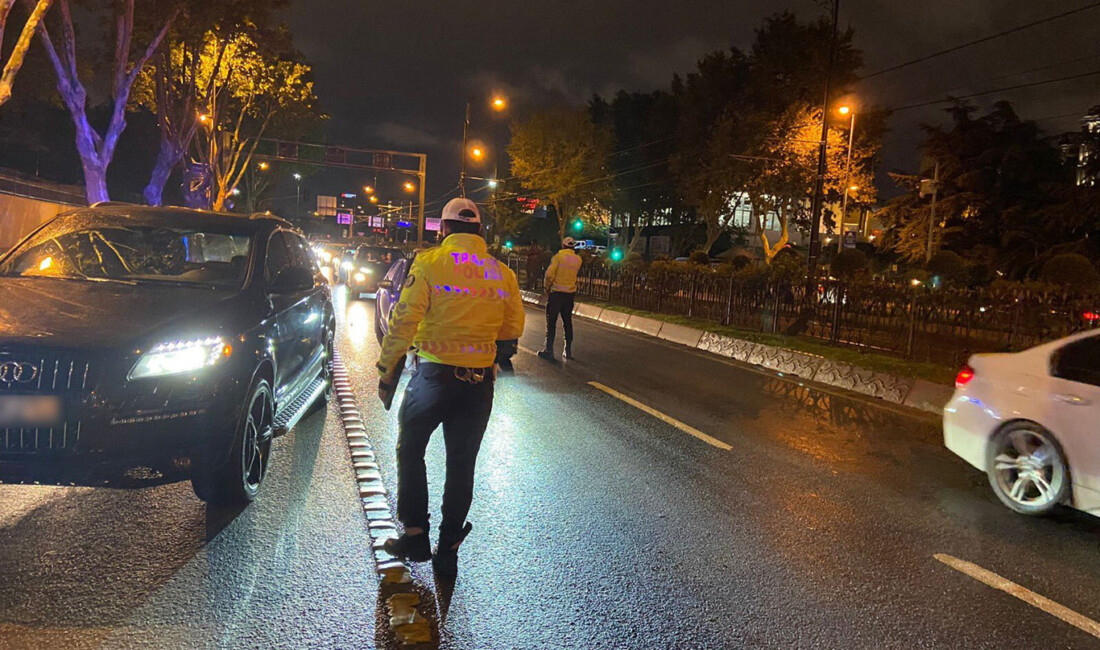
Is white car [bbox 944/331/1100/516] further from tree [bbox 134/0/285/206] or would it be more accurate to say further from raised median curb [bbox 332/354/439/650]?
tree [bbox 134/0/285/206]

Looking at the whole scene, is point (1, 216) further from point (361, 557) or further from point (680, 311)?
point (361, 557)

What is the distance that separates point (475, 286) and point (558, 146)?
4609 centimetres

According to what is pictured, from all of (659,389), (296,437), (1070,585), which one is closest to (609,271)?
(659,389)

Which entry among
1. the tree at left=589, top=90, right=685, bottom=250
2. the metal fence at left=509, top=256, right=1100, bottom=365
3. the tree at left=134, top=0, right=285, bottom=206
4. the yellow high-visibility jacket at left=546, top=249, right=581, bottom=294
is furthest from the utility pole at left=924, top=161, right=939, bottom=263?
the tree at left=134, top=0, right=285, bottom=206

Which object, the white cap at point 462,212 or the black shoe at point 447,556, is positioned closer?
the white cap at point 462,212

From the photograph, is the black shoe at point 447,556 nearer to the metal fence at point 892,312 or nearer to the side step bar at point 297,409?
the side step bar at point 297,409

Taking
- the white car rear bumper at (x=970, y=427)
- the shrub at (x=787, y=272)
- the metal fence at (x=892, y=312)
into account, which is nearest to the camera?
the white car rear bumper at (x=970, y=427)

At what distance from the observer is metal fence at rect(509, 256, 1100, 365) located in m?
11.0

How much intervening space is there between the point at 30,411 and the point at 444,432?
209cm

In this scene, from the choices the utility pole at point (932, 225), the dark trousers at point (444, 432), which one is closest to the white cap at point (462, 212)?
the dark trousers at point (444, 432)

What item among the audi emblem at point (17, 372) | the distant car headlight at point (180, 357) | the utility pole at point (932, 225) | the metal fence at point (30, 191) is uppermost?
the utility pole at point (932, 225)

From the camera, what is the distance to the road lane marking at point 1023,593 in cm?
369

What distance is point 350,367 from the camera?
10539 mm

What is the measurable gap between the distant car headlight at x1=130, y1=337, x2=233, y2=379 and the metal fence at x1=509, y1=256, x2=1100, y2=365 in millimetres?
8543
